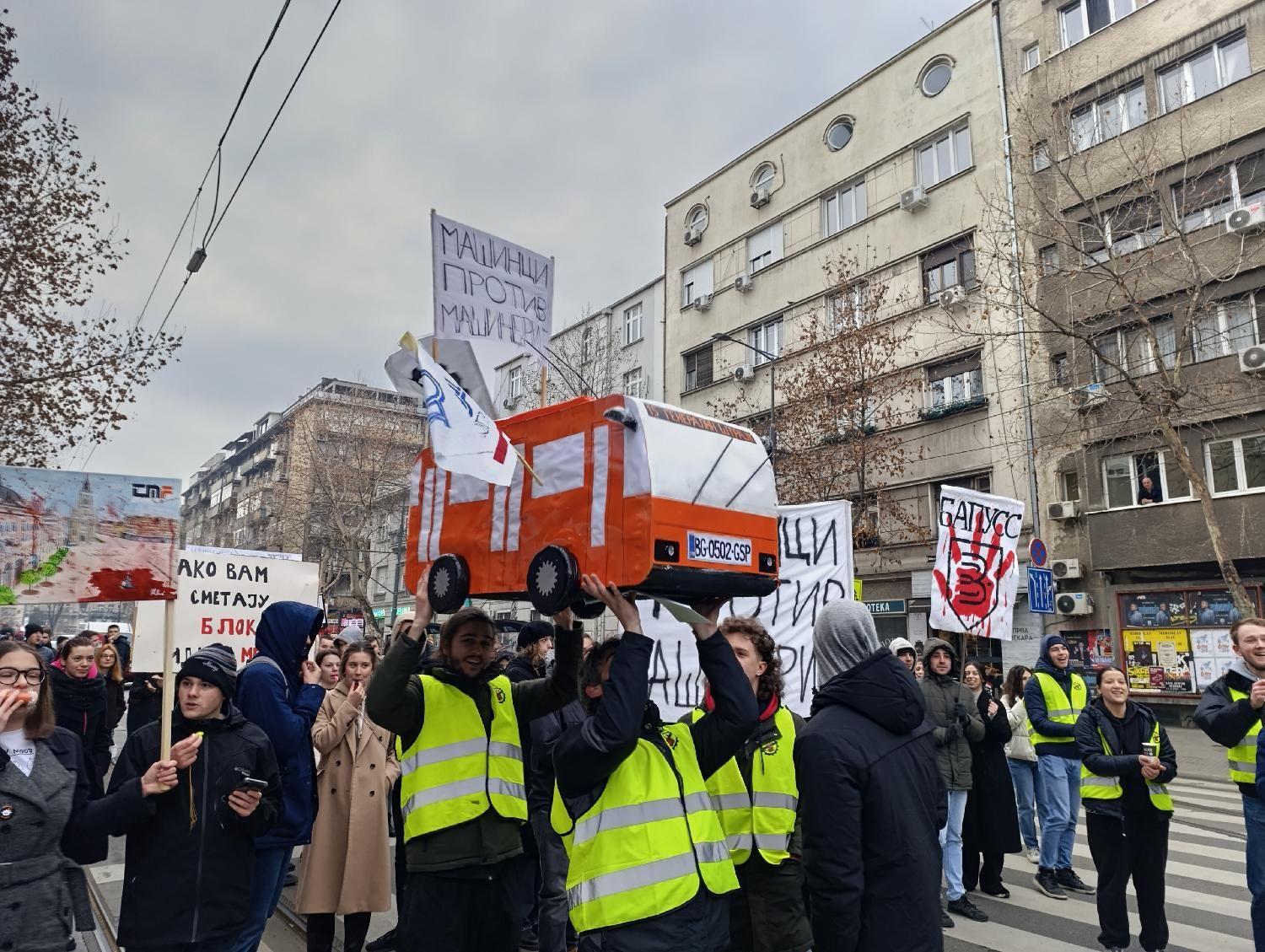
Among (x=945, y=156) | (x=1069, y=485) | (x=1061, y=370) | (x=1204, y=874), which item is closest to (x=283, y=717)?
(x=1204, y=874)

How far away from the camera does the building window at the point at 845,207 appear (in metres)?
28.9

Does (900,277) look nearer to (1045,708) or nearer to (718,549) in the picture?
(1045,708)

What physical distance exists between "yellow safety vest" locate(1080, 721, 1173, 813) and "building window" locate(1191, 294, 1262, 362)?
1661 cm

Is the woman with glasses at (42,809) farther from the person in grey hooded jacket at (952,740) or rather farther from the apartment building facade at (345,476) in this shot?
the apartment building facade at (345,476)

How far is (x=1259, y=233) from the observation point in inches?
737

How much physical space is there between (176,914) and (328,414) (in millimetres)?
45512

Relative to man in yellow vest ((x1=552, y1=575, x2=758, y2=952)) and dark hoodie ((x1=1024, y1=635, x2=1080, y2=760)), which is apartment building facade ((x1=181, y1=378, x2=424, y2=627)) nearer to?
dark hoodie ((x1=1024, y1=635, x2=1080, y2=760))

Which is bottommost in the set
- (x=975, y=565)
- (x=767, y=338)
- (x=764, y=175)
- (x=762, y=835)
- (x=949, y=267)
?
(x=762, y=835)

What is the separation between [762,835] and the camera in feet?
12.0

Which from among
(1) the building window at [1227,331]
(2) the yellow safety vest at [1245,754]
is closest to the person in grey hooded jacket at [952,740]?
(2) the yellow safety vest at [1245,754]

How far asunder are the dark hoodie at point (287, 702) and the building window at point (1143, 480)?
20754mm

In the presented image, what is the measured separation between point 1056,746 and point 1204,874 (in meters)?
1.89

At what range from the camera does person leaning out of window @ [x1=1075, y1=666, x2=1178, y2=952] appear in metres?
5.37

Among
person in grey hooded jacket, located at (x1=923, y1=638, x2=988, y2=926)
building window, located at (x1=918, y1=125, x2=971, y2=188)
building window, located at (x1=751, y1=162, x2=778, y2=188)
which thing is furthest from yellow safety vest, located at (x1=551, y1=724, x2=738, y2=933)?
building window, located at (x1=751, y1=162, x2=778, y2=188)
